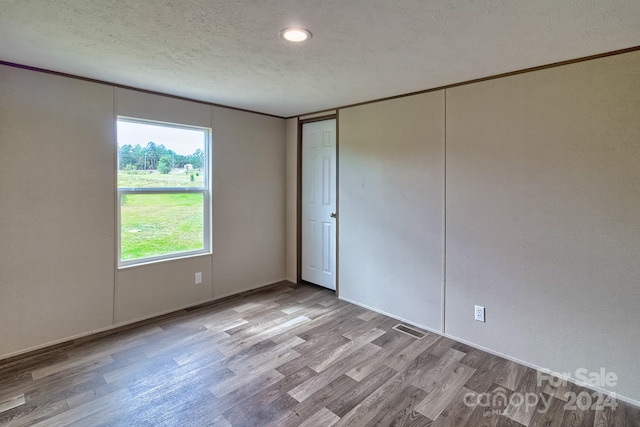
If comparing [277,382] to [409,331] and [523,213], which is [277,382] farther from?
[523,213]

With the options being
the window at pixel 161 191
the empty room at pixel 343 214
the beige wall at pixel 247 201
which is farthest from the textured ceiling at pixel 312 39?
the beige wall at pixel 247 201

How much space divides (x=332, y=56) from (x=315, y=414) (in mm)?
2290

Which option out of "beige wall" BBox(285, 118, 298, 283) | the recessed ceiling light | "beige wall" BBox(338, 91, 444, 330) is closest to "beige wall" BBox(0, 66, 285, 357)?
"beige wall" BBox(285, 118, 298, 283)

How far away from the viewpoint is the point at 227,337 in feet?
9.53

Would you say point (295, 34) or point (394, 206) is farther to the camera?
point (394, 206)

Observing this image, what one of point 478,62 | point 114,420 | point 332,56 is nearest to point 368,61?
point 332,56

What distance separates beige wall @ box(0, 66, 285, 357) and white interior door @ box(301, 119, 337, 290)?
3.64 feet

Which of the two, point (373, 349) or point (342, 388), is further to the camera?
point (373, 349)

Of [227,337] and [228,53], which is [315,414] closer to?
[227,337]

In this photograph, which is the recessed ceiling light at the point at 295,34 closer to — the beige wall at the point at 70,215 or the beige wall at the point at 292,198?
the beige wall at the point at 70,215

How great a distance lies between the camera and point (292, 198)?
4445 mm

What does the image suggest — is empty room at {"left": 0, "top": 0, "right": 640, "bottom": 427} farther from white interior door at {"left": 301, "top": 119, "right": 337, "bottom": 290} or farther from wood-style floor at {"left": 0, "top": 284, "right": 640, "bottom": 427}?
white interior door at {"left": 301, "top": 119, "right": 337, "bottom": 290}

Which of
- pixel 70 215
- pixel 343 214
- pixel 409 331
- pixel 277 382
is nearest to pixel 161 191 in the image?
pixel 70 215

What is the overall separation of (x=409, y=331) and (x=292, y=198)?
2258 mm
